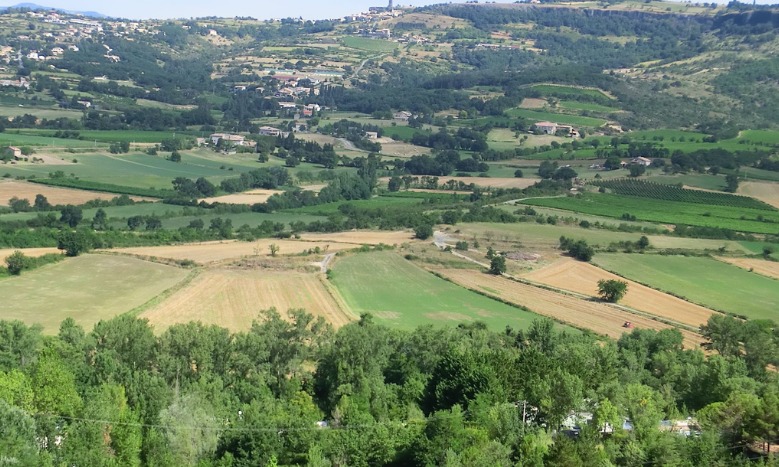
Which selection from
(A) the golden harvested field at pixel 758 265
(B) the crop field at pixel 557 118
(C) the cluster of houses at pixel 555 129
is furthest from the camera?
(B) the crop field at pixel 557 118

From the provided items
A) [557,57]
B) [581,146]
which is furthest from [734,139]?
[557,57]

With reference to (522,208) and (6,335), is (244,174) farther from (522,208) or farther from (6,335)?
(6,335)

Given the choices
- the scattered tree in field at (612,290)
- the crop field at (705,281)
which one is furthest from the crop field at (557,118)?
the scattered tree in field at (612,290)

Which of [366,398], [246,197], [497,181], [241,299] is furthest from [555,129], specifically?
[366,398]

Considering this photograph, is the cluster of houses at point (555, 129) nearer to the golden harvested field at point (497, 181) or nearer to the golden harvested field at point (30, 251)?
the golden harvested field at point (497, 181)

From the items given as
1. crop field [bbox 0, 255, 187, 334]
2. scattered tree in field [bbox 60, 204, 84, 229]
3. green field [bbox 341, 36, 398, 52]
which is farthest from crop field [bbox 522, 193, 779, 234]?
green field [bbox 341, 36, 398, 52]

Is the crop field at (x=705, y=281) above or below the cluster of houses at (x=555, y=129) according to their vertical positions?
above

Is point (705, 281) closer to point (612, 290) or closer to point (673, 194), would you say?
point (612, 290)
